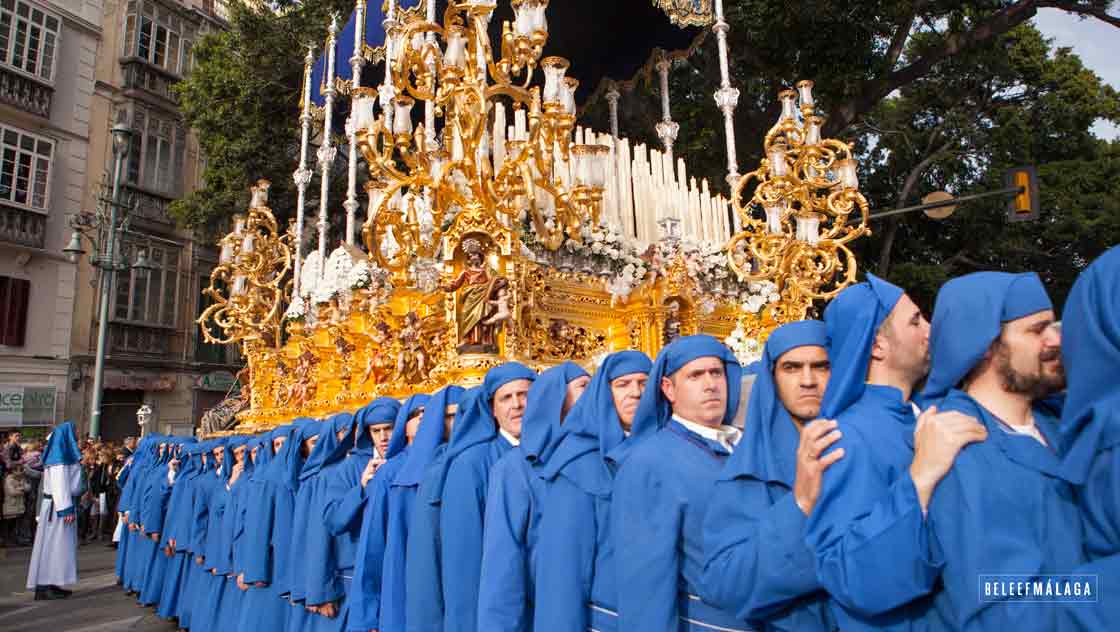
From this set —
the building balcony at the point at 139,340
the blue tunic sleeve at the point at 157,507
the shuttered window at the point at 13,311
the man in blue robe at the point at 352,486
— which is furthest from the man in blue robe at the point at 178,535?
the building balcony at the point at 139,340

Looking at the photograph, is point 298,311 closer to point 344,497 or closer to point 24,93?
point 344,497

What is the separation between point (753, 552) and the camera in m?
2.37

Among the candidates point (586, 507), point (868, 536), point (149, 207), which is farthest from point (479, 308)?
point (149, 207)

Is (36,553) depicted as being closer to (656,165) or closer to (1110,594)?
(656,165)

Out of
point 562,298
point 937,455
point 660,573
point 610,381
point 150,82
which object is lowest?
point 660,573

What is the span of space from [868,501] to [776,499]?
17.2 inches

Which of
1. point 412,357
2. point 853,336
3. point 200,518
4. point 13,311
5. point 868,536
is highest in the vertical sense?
point 13,311

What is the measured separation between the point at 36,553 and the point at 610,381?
35.5ft

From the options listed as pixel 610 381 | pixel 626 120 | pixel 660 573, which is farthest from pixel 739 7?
pixel 660 573

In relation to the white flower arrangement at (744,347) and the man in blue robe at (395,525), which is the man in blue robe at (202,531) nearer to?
the man in blue robe at (395,525)

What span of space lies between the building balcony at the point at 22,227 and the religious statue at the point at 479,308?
17.6 m

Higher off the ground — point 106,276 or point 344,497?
point 106,276

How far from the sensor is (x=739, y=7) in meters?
14.5

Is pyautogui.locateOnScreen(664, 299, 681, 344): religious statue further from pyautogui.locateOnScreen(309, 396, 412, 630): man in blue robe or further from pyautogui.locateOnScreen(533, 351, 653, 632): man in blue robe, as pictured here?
pyautogui.locateOnScreen(533, 351, 653, 632): man in blue robe
